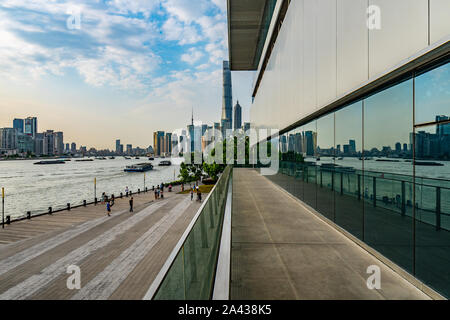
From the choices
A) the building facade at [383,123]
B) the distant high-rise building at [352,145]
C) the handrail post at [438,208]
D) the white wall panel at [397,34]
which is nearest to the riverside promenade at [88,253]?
the building facade at [383,123]

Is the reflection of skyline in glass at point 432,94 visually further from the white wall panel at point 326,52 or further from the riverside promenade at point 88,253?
the riverside promenade at point 88,253

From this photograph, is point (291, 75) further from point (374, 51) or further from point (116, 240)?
point (116, 240)

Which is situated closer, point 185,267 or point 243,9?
point 185,267

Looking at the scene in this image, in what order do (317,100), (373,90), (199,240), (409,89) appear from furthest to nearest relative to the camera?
(317,100)
(373,90)
(409,89)
(199,240)

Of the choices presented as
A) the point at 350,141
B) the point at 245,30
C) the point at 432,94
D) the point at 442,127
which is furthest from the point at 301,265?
the point at 245,30

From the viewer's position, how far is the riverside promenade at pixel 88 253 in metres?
11.8

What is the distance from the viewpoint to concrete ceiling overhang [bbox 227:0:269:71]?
71.9 ft

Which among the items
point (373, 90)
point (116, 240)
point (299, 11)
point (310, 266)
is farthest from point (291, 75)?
point (116, 240)

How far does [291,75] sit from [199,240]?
11.4 metres

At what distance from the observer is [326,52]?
7.98 meters

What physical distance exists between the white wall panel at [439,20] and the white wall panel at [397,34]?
0.37 ft

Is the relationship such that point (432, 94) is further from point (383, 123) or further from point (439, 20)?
point (383, 123)

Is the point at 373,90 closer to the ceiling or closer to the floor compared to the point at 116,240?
closer to the ceiling

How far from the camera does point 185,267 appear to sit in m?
2.70
